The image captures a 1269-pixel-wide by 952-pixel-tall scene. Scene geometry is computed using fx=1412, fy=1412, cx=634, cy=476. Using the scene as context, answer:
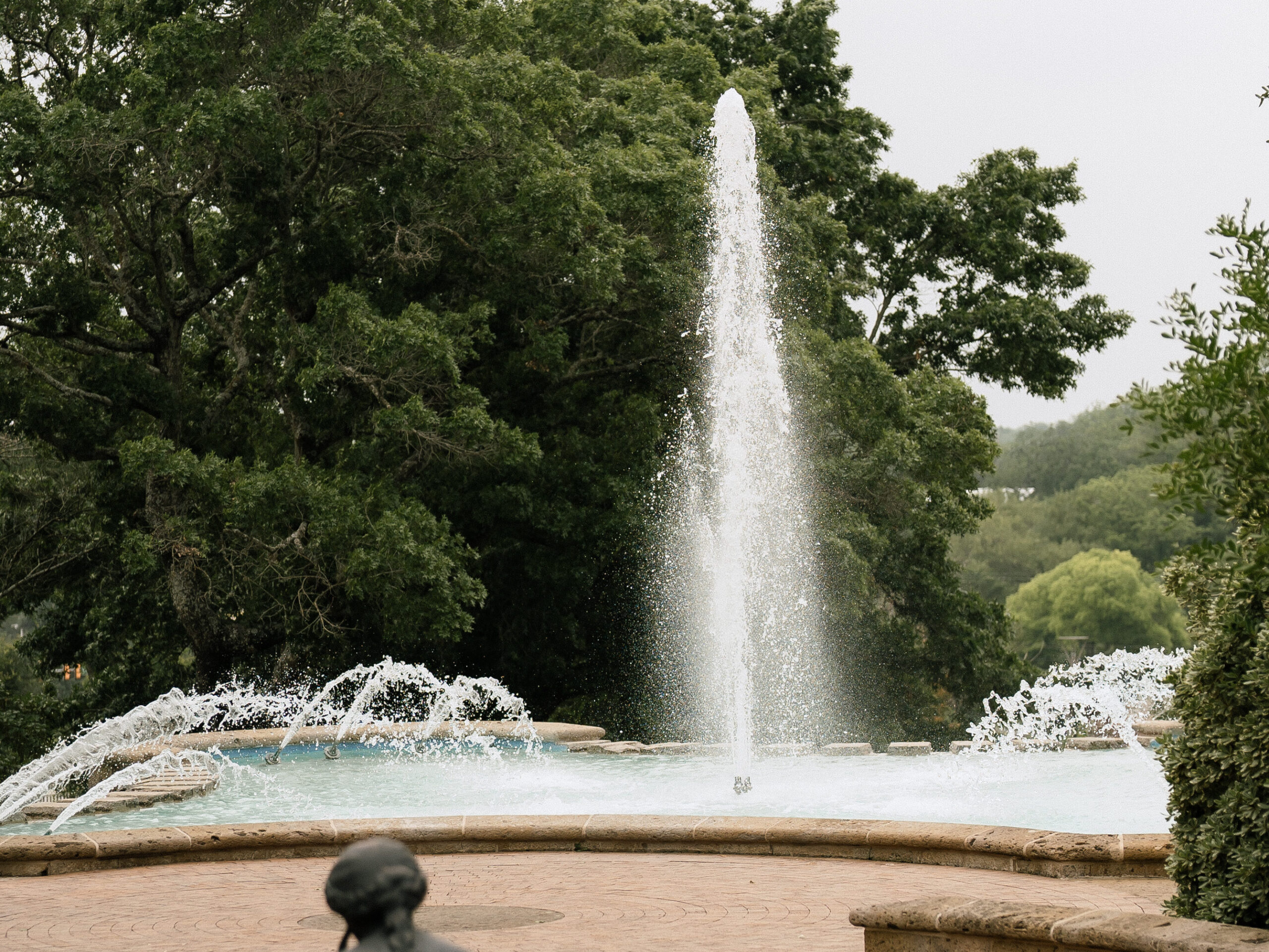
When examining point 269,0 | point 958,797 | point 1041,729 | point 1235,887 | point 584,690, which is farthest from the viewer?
point 584,690

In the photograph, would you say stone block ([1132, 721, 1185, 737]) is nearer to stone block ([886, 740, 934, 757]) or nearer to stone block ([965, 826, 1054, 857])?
stone block ([886, 740, 934, 757])

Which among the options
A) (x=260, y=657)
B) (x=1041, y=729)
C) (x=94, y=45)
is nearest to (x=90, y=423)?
(x=260, y=657)

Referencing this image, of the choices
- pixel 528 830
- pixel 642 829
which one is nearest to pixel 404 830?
pixel 528 830

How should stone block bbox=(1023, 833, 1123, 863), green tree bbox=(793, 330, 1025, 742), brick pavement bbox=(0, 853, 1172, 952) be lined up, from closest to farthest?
1. brick pavement bbox=(0, 853, 1172, 952)
2. stone block bbox=(1023, 833, 1123, 863)
3. green tree bbox=(793, 330, 1025, 742)

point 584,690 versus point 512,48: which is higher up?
point 512,48

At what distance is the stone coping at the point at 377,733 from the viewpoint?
1556cm

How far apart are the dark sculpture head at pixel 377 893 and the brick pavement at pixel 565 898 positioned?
3.71m

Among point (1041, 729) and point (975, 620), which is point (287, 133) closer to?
point (1041, 729)

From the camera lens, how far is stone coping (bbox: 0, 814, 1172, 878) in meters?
7.79

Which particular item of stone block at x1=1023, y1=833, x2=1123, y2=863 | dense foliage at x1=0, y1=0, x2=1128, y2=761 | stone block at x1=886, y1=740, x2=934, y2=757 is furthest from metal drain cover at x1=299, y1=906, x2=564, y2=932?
dense foliage at x1=0, y1=0, x2=1128, y2=761

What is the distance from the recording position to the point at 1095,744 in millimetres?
15969

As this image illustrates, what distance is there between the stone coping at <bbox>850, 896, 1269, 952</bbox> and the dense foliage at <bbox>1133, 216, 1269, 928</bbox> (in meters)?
0.21

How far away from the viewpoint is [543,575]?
2272 centimetres

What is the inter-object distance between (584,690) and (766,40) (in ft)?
48.9
